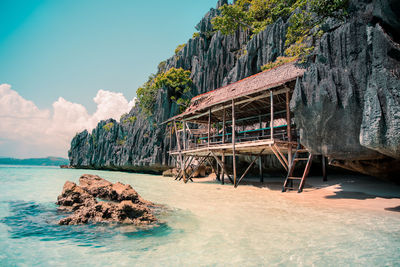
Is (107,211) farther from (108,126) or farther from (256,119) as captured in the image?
(108,126)

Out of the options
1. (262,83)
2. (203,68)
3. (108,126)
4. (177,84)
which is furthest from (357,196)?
(108,126)

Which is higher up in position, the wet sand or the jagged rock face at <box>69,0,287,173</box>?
the jagged rock face at <box>69,0,287,173</box>

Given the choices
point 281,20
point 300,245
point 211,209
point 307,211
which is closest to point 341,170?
point 307,211

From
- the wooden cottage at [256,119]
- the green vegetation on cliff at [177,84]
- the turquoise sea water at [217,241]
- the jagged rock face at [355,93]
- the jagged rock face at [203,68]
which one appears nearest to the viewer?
the turquoise sea water at [217,241]

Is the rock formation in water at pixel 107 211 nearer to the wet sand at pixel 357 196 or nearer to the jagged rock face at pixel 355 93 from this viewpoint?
the wet sand at pixel 357 196

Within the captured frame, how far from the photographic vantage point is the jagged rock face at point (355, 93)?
542cm

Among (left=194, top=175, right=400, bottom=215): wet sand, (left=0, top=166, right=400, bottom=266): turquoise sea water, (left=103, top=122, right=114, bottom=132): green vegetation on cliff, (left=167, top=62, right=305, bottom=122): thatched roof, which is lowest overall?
(left=0, top=166, right=400, bottom=266): turquoise sea water

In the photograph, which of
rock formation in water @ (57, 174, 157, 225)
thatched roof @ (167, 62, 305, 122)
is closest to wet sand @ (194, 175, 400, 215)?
thatched roof @ (167, 62, 305, 122)

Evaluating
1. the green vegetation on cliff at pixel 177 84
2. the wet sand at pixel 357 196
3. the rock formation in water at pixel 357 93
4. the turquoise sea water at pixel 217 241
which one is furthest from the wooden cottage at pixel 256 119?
the green vegetation on cliff at pixel 177 84

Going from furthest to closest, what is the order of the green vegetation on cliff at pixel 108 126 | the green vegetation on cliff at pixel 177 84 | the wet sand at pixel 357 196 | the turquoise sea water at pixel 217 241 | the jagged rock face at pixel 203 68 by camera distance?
the green vegetation on cliff at pixel 108 126 < the green vegetation on cliff at pixel 177 84 < the jagged rock face at pixel 203 68 < the wet sand at pixel 357 196 < the turquoise sea water at pixel 217 241

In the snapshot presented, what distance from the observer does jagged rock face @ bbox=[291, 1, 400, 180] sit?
5.42 meters

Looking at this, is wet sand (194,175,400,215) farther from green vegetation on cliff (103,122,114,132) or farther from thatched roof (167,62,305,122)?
green vegetation on cliff (103,122,114,132)

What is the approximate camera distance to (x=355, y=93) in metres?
6.82

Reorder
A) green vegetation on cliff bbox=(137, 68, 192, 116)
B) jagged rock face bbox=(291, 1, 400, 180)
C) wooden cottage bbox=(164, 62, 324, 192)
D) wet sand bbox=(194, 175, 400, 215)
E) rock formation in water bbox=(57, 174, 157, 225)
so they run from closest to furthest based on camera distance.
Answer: rock formation in water bbox=(57, 174, 157, 225) → jagged rock face bbox=(291, 1, 400, 180) → wet sand bbox=(194, 175, 400, 215) → wooden cottage bbox=(164, 62, 324, 192) → green vegetation on cliff bbox=(137, 68, 192, 116)
